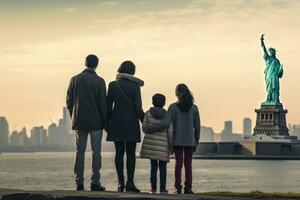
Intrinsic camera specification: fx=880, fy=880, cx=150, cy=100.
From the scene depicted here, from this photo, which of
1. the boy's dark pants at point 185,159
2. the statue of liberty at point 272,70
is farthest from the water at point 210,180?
the boy's dark pants at point 185,159

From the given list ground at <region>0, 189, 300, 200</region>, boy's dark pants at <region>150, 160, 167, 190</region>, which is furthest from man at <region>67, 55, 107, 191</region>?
ground at <region>0, 189, 300, 200</region>

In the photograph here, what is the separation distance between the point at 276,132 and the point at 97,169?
427ft

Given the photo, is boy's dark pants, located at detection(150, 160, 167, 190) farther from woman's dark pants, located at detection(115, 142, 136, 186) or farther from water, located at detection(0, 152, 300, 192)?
water, located at detection(0, 152, 300, 192)

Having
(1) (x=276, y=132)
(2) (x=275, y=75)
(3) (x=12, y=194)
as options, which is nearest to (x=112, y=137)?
(3) (x=12, y=194)

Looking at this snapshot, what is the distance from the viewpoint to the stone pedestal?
469ft

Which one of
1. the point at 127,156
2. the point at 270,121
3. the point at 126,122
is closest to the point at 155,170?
the point at 127,156

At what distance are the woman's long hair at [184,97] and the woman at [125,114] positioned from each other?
0.83 meters

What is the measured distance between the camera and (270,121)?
471ft

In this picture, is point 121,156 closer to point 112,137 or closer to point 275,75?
point 112,137

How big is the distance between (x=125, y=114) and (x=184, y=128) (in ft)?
4.41

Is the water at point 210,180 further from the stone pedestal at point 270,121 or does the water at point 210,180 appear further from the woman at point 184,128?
the woman at point 184,128

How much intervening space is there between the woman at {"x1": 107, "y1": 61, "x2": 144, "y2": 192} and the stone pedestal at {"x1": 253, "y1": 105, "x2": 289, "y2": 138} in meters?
128

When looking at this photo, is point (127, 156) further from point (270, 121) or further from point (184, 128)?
point (270, 121)

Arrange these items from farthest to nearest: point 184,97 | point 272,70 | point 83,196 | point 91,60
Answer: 1. point 272,70
2. point 184,97
3. point 91,60
4. point 83,196
